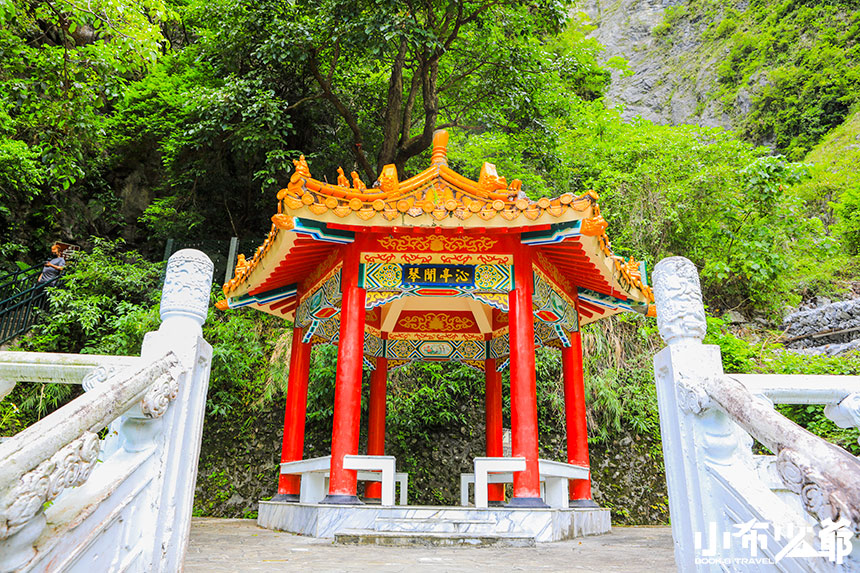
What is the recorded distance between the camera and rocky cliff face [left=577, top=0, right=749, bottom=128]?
2409 cm

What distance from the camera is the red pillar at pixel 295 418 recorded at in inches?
272

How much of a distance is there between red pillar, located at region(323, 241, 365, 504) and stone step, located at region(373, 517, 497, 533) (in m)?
0.46

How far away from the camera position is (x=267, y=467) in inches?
388

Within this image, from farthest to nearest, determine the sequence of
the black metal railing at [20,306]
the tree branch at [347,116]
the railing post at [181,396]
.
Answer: the tree branch at [347,116] < the black metal railing at [20,306] < the railing post at [181,396]

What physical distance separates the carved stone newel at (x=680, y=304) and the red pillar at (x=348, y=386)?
125 inches

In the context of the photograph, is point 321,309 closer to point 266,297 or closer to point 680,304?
point 266,297

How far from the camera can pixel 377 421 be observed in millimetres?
8320

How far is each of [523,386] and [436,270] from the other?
4.88ft

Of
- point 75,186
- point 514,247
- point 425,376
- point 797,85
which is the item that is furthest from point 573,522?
point 797,85

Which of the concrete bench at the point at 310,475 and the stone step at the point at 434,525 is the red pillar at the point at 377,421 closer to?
the concrete bench at the point at 310,475

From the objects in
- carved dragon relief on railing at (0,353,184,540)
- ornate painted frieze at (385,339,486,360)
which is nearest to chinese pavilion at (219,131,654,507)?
ornate painted frieze at (385,339,486,360)

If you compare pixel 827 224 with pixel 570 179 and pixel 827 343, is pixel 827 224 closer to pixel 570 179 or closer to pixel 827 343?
pixel 827 343

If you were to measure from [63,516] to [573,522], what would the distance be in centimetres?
476

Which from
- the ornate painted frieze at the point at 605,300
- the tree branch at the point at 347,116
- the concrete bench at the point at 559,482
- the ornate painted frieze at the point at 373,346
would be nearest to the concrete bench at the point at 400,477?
the ornate painted frieze at the point at 373,346
